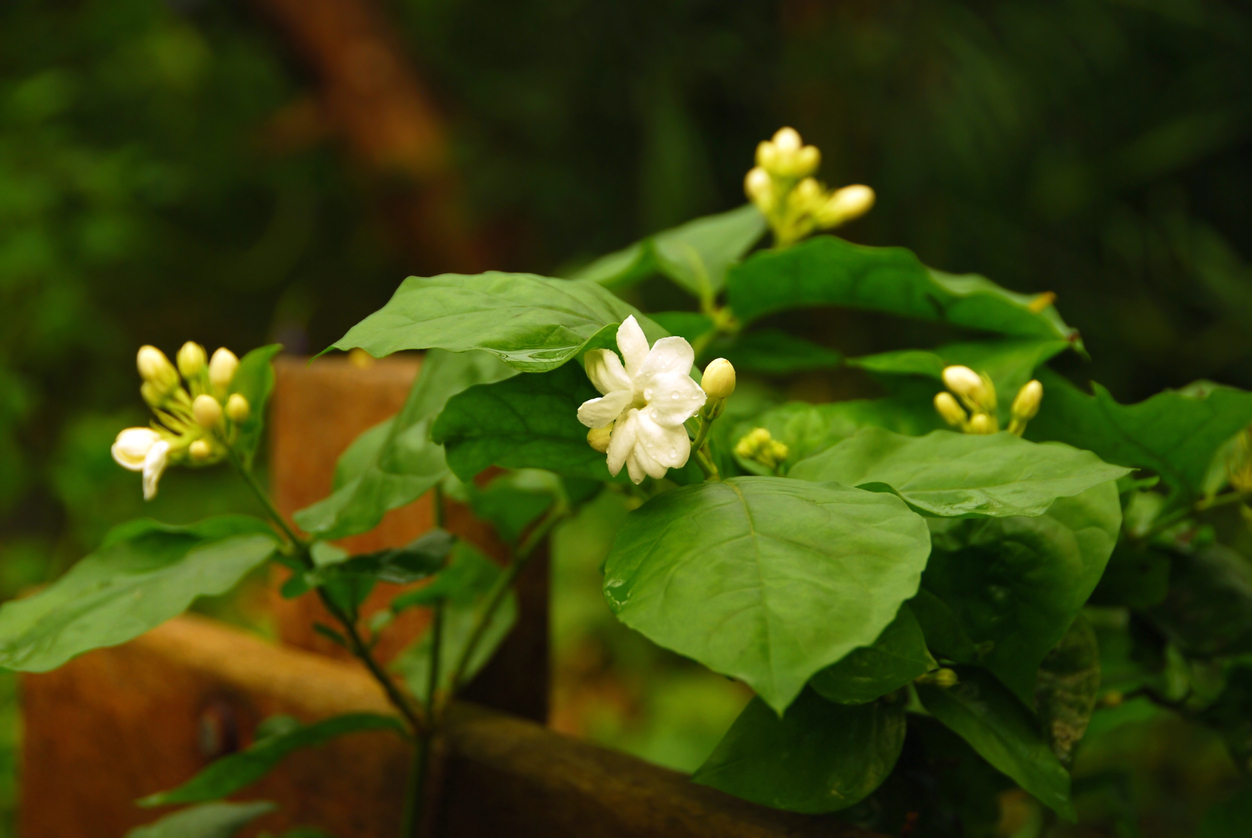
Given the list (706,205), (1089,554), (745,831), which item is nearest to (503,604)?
(745,831)

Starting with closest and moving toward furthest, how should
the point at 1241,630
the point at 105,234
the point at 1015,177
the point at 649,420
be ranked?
the point at 649,420, the point at 1241,630, the point at 105,234, the point at 1015,177

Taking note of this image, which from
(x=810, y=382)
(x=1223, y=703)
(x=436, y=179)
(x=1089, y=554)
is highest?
(x=1089, y=554)

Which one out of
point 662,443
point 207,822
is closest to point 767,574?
point 662,443

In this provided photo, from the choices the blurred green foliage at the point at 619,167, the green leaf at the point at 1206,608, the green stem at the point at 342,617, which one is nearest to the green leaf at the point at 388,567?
the green stem at the point at 342,617

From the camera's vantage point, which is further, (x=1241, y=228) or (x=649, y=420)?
(x=1241, y=228)

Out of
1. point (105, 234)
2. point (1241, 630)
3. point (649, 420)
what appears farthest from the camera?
point (105, 234)

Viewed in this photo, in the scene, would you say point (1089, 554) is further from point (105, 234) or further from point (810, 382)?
point (105, 234)

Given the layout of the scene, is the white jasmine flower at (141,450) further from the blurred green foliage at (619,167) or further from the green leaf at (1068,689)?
the blurred green foliage at (619,167)

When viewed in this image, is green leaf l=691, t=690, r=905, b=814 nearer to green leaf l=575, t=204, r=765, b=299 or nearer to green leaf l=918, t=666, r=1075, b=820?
green leaf l=918, t=666, r=1075, b=820
